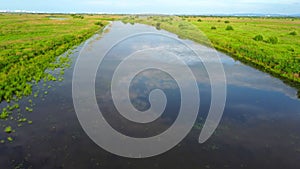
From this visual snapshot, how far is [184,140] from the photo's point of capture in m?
11.8

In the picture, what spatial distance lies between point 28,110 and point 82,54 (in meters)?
17.0

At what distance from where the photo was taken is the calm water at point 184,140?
1012 centimetres

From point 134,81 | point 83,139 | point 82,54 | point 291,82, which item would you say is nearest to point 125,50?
point 82,54

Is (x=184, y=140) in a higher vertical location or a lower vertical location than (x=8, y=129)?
lower

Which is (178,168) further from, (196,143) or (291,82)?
(291,82)

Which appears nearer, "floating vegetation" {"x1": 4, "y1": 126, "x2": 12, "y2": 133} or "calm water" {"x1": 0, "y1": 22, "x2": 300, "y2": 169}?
"calm water" {"x1": 0, "y1": 22, "x2": 300, "y2": 169}

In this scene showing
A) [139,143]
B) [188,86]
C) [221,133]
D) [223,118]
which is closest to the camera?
[139,143]

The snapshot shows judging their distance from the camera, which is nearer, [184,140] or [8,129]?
[184,140]

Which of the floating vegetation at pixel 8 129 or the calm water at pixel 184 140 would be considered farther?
the floating vegetation at pixel 8 129

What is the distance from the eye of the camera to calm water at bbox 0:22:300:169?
10117mm

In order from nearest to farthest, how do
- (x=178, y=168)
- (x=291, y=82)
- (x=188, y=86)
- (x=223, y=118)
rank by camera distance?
(x=178, y=168) → (x=223, y=118) → (x=188, y=86) → (x=291, y=82)

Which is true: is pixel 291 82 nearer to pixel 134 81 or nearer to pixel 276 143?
pixel 276 143

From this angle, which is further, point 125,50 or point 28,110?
point 125,50

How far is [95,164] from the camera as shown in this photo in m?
9.91
